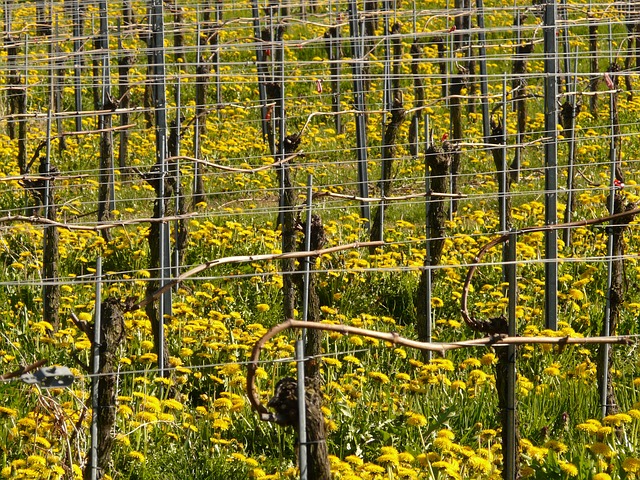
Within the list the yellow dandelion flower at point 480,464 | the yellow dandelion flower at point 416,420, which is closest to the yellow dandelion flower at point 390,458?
the yellow dandelion flower at point 480,464

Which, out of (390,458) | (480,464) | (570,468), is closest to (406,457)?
(390,458)

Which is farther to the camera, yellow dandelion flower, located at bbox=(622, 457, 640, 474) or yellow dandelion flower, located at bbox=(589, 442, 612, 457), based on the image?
yellow dandelion flower, located at bbox=(589, 442, 612, 457)

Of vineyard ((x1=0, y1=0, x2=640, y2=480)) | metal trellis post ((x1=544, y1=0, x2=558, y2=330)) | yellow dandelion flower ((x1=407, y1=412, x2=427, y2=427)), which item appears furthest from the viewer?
metal trellis post ((x1=544, y1=0, x2=558, y2=330))

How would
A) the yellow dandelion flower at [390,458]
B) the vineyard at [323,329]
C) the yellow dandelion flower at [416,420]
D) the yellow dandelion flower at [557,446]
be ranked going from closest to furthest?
the yellow dandelion flower at [390,458], the vineyard at [323,329], the yellow dandelion flower at [557,446], the yellow dandelion flower at [416,420]

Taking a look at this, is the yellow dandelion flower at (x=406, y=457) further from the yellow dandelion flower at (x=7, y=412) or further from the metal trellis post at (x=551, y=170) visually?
the metal trellis post at (x=551, y=170)

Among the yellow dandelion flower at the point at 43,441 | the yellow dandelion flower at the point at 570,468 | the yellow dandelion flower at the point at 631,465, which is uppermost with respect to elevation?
the yellow dandelion flower at the point at 43,441

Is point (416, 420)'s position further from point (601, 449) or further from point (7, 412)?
point (7, 412)

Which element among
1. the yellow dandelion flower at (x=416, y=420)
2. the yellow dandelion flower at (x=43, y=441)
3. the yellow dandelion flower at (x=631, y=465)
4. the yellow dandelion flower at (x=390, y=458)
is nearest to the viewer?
the yellow dandelion flower at (x=631, y=465)

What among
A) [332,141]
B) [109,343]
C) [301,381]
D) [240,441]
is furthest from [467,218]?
[301,381]

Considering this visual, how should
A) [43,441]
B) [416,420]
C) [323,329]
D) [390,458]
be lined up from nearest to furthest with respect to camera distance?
1. [323,329]
2. [390,458]
3. [43,441]
4. [416,420]

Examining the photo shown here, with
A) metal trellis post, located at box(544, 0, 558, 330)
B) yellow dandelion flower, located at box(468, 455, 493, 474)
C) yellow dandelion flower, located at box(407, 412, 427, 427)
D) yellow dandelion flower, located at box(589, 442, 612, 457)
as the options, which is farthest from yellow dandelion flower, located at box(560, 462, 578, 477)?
metal trellis post, located at box(544, 0, 558, 330)

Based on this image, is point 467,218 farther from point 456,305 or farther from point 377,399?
point 377,399

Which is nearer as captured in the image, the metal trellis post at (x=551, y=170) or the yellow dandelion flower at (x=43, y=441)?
the yellow dandelion flower at (x=43, y=441)

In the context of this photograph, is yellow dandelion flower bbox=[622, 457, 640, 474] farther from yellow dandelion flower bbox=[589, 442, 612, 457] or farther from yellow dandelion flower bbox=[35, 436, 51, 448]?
yellow dandelion flower bbox=[35, 436, 51, 448]
